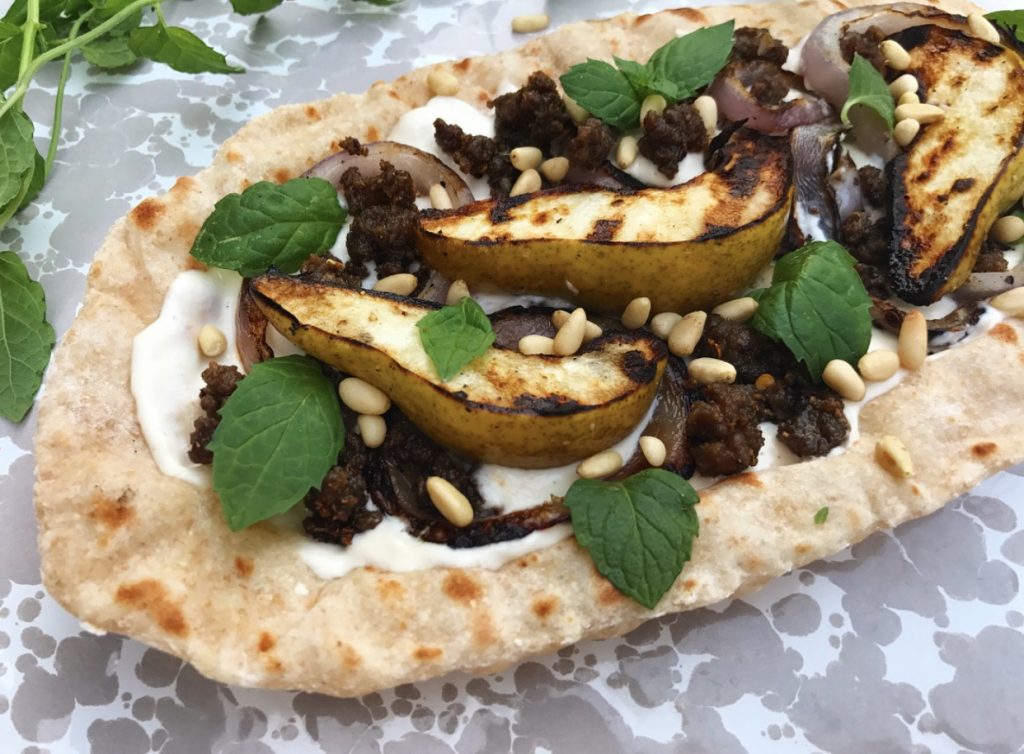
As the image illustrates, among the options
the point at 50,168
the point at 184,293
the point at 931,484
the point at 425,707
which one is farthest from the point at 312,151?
the point at 931,484

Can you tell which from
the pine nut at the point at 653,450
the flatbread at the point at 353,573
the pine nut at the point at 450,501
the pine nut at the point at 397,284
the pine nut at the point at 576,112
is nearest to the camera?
the flatbread at the point at 353,573

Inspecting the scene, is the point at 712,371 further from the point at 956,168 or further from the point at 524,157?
the point at 956,168

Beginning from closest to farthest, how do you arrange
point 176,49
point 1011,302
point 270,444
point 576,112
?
point 270,444, point 1011,302, point 576,112, point 176,49

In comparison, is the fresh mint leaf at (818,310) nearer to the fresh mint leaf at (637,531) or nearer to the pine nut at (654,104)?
the fresh mint leaf at (637,531)

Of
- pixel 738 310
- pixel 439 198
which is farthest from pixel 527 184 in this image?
pixel 738 310

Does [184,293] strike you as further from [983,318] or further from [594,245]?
[983,318]

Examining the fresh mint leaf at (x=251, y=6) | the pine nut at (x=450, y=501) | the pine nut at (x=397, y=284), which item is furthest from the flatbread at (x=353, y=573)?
the fresh mint leaf at (x=251, y=6)
